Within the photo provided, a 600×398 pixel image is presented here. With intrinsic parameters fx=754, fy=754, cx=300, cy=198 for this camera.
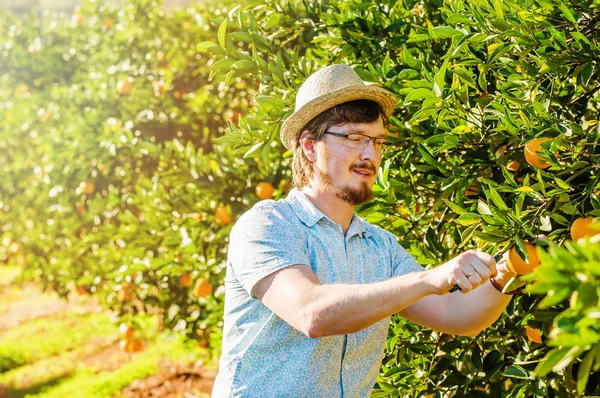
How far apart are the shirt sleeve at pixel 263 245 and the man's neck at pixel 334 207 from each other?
0.17 m

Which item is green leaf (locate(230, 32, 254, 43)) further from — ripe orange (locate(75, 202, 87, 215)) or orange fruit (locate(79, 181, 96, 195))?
ripe orange (locate(75, 202, 87, 215))

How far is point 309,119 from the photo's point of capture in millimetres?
2295

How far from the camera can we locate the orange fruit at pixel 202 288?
3.91 meters

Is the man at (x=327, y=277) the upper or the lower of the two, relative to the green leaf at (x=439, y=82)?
lower

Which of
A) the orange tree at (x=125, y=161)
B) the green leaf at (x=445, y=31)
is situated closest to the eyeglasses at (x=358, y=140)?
the green leaf at (x=445, y=31)

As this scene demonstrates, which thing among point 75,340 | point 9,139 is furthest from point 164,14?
point 75,340

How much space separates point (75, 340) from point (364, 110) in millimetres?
6264

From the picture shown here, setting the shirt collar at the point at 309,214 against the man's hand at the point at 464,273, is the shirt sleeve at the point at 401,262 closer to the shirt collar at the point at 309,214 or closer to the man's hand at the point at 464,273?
the shirt collar at the point at 309,214

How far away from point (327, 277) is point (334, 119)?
1.58ft

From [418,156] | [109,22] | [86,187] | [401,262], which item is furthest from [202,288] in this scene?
[109,22]

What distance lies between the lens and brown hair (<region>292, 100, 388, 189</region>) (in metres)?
2.19

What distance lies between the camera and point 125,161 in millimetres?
5793

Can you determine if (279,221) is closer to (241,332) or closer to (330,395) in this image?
(241,332)

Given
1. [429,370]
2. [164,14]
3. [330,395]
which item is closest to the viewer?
[330,395]
